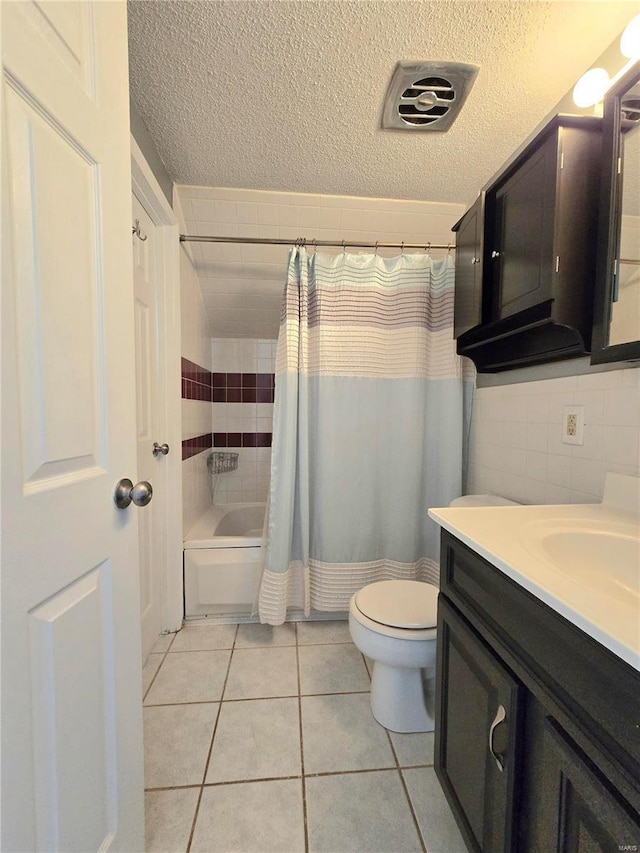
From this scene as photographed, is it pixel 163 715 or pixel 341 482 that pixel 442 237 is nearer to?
pixel 341 482

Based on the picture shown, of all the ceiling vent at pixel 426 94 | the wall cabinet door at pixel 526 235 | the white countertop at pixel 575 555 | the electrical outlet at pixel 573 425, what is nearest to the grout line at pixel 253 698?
the white countertop at pixel 575 555

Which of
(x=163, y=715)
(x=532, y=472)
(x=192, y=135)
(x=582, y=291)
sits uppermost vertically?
(x=192, y=135)

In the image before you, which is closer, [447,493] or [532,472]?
[532,472]

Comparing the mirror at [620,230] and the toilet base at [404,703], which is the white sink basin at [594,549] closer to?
the mirror at [620,230]

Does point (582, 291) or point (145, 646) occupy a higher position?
point (582, 291)

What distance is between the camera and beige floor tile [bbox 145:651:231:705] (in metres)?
1.38

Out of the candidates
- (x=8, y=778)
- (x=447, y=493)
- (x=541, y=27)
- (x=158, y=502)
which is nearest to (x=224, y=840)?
(x=8, y=778)

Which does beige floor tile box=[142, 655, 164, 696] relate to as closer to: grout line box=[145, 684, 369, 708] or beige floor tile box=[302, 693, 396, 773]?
grout line box=[145, 684, 369, 708]

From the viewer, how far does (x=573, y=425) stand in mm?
1162

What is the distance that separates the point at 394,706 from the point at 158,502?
4.39 feet

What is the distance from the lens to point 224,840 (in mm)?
916

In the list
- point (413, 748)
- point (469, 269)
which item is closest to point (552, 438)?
point (469, 269)

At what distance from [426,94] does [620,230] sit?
32.8 inches

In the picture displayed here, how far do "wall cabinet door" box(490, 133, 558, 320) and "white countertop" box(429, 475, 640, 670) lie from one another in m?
0.67
